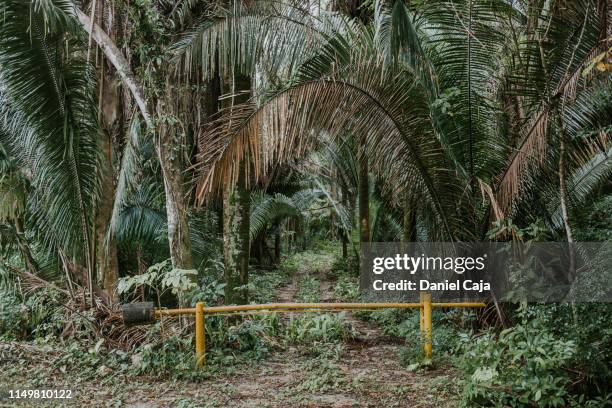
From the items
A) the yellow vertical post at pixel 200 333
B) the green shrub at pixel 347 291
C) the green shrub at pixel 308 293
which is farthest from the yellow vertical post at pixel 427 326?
the green shrub at pixel 347 291

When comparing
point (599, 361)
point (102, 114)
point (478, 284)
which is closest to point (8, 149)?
point (102, 114)

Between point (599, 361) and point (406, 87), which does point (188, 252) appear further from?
point (599, 361)

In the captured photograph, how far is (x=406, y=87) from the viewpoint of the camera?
5352 millimetres

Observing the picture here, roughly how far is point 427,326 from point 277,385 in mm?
1617

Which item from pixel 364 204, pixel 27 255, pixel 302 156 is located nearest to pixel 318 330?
pixel 302 156

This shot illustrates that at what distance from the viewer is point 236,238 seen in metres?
7.07

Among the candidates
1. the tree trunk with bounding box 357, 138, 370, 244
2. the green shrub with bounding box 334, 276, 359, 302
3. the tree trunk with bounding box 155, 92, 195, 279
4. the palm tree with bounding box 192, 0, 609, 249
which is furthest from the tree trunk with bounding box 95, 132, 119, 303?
the green shrub with bounding box 334, 276, 359, 302

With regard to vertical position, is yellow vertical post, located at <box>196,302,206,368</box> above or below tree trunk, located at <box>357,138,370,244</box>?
below

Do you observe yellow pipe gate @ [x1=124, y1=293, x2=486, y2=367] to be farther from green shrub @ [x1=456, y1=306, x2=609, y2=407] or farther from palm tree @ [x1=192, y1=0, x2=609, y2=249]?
green shrub @ [x1=456, y1=306, x2=609, y2=407]
